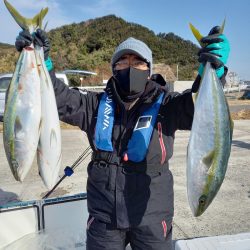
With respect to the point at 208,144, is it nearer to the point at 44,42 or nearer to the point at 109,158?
the point at 109,158

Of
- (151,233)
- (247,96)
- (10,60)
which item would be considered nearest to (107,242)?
(151,233)

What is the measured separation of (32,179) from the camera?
6227 mm

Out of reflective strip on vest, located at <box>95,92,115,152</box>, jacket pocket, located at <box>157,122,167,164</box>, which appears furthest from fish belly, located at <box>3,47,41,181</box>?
jacket pocket, located at <box>157,122,167,164</box>

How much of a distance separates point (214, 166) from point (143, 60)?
985 mm

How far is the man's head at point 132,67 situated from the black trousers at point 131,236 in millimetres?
929

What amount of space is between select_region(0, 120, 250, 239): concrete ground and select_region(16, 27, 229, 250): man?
1944mm

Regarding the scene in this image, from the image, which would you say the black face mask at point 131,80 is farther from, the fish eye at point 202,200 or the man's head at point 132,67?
the fish eye at point 202,200

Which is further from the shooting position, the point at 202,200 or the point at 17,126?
the point at 17,126

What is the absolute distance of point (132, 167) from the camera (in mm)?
2445

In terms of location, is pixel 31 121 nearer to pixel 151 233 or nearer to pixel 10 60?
pixel 151 233

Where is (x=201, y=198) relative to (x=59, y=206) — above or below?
above

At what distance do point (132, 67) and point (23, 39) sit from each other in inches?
30.4

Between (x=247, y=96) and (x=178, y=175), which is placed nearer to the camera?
(x=178, y=175)

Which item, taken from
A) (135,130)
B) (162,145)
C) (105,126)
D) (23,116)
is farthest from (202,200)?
(23,116)
